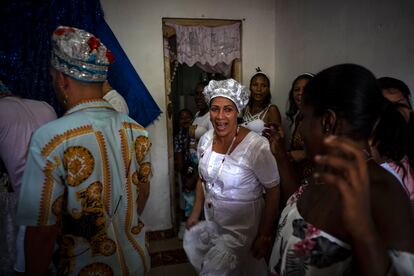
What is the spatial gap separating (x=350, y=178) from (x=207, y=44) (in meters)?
2.92

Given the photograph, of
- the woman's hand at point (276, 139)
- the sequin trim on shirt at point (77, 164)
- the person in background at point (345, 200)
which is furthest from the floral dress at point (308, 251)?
the sequin trim on shirt at point (77, 164)

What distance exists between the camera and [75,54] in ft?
3.61

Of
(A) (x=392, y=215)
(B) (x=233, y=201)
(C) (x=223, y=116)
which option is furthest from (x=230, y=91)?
(A) (x=392, y=215)

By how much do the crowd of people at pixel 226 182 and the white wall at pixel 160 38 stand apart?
4.75 ft

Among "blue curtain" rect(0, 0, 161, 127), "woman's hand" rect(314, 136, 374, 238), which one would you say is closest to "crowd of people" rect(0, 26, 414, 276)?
"woman's hand" rect(314, 136, 374, 238)

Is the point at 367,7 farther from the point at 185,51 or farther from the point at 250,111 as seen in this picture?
the point at 185,51

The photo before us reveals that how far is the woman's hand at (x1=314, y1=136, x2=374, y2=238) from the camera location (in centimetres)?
64

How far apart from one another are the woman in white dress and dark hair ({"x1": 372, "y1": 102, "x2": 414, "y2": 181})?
2.68 ft

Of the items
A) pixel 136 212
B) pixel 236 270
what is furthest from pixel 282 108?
pixel 136 212

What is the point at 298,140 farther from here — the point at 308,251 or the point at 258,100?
the point at 308,251

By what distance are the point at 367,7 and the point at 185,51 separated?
1858 mm

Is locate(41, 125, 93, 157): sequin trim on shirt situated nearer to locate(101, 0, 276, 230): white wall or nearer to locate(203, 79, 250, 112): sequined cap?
locate(203, 79, 250, 112): sequined cap

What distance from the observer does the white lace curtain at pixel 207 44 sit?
3.23 metres

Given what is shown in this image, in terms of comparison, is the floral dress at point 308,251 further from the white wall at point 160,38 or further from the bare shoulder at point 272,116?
the white wall at point 160,38
